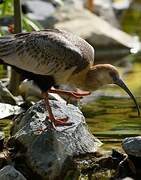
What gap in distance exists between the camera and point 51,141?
738 centimetres

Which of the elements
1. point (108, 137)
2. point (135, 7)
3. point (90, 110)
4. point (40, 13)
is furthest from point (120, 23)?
point (108, 137)

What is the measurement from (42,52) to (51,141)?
1.20 m

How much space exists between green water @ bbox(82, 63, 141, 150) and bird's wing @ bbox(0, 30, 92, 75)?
0.97 m

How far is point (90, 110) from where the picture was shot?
1014cm

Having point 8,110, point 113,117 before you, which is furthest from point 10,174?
point 113,117

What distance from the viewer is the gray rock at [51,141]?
7109mm

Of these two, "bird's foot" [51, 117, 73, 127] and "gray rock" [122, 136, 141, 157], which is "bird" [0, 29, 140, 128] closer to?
"bird's foot" [51, 117, 73, 127]

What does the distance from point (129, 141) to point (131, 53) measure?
9428 mm

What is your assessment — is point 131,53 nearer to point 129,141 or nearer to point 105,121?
point 105,121

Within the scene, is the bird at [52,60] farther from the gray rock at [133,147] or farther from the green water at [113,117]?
the gray rock at [133,147]

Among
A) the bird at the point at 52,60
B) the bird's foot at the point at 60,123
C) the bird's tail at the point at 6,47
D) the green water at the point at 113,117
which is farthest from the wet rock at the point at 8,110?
the bird's foot at the point at 60,123

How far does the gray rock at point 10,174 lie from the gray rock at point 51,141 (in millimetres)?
299

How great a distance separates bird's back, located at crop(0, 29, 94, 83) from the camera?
8.02 meters

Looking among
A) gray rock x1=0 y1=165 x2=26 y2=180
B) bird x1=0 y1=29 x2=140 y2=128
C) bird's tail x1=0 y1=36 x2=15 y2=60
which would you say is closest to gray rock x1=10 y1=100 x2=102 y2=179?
bird x1=0 y1=29 x2=140 y2=128
